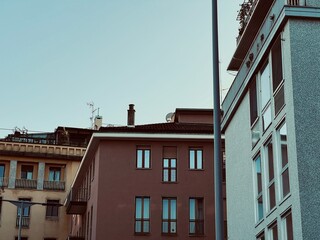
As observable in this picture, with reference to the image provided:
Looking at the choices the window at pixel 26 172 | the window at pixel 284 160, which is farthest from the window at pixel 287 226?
the window at pixel 26 172

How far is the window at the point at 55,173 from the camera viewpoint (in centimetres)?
6244

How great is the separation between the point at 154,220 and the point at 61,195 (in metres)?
20.7

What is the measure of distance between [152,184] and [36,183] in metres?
20.8

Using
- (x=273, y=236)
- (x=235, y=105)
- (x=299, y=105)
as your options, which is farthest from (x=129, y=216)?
(x=299, y=105)

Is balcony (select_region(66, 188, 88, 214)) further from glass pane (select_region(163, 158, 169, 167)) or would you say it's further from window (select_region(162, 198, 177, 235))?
window (select_region(162, 198, 177, 235))

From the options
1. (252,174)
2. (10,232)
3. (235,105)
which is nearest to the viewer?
(252,174)

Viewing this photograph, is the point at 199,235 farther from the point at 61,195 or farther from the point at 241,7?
the point at 61,195

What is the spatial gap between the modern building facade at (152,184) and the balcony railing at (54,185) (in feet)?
55.5

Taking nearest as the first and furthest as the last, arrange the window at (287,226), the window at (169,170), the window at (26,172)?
the window at (287,226) → the window at (169,170) → the window at (26,172)

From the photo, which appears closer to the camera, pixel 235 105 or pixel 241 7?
pixel 235 105

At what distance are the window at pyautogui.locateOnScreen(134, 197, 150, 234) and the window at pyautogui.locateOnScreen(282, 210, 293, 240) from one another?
22140 mm

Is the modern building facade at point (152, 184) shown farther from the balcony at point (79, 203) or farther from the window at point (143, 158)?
the balcony at point (79, 203)

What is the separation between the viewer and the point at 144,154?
44156mm

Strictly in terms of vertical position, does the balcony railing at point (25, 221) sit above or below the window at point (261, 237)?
above
